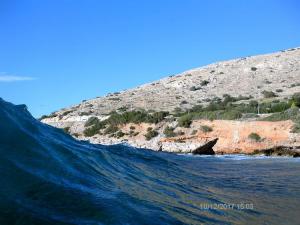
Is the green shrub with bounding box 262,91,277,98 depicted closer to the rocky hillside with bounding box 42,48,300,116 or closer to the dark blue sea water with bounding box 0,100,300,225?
the rocky hillside with bounding box 42,48,300,116

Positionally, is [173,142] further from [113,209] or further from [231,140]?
[113,209]

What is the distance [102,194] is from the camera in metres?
6.80

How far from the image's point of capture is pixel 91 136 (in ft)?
149

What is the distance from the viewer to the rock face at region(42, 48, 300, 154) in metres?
34.0

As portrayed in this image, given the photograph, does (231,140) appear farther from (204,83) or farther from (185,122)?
(204,83)

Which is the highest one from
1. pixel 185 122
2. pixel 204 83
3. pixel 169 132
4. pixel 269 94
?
pixel 204 83

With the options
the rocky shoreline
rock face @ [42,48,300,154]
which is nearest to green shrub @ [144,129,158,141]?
rock face @ [42,48,300,154]

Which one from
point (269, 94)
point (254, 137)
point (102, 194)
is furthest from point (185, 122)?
point (102, 194)

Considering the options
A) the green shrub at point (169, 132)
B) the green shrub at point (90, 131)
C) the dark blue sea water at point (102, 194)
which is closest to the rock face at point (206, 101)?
the green shrub at point (169, 132)

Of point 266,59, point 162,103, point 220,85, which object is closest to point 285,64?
point 266,59

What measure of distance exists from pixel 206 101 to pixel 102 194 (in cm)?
5171

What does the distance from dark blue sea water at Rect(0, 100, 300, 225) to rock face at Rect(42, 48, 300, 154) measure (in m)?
23.2

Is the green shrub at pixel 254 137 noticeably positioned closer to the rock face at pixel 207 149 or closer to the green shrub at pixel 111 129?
the rock face at pixel 207 149

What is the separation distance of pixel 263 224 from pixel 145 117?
37.9 meters
